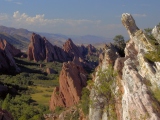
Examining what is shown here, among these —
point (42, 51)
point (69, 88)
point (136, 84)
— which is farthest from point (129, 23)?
point (42, 51)

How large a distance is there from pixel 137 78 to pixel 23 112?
131ft

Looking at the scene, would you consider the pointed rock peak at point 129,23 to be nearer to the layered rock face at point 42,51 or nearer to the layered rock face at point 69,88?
the layered rock face at point 69,88

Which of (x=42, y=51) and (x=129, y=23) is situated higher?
(x=129, y=23)

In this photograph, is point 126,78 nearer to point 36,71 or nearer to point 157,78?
point 157,78

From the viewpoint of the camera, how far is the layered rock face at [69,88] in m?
61.1

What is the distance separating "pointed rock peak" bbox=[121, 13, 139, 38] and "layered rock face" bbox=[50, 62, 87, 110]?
93.5 feet

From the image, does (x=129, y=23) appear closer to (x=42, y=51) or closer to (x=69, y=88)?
(x=69, y=88)

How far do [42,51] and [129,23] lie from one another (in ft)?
438

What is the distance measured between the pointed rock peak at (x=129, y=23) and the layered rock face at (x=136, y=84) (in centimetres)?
160

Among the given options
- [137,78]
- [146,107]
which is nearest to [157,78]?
[137,78]

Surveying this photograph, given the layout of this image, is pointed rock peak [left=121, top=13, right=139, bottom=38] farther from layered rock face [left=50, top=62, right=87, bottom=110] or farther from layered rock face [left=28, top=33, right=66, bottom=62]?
layered rock face [left=28, top=33, right=66, bottom=62]

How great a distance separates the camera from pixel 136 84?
76.9 ft

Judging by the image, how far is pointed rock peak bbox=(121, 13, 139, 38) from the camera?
34344 mm

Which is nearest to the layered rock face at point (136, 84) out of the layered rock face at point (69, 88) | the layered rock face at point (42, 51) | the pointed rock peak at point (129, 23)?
the pointed rock peak at point (129, 23)
